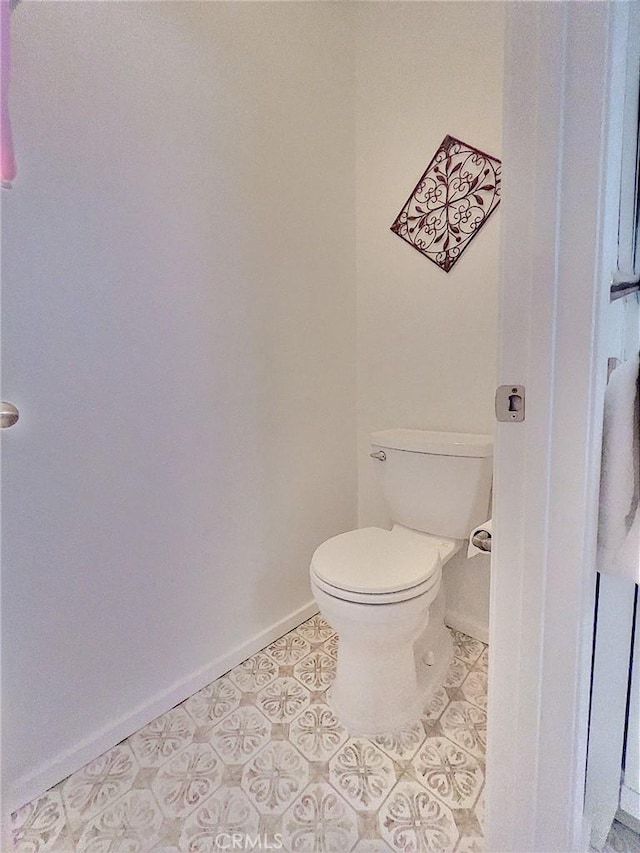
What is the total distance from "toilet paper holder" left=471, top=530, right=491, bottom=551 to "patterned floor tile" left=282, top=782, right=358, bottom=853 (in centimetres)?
70

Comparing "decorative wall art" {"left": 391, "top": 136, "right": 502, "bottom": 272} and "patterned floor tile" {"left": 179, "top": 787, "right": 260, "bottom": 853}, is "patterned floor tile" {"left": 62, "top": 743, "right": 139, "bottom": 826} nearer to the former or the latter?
"patterned floor tile" {"left": 179, "top": 787, "right": 260, "bottom": 853}

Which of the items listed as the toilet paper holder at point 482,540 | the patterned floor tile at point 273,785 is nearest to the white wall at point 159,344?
the patterned floor tile at point 273,785

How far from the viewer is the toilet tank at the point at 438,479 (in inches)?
53.3

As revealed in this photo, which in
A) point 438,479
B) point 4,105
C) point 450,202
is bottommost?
point 438,479

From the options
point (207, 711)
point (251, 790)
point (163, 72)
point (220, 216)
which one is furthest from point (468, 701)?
point (163, 72)

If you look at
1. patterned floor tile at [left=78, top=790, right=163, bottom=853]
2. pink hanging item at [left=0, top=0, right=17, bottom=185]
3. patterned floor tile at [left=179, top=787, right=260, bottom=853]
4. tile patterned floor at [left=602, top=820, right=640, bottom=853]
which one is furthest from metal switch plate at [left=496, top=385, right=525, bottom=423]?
patterned floor tile at [left=78, top=790, right=163, bottom=853]

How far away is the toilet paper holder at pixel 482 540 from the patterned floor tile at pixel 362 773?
0.69 metres

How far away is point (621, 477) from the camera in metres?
0.63

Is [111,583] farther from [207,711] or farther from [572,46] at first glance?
[572,46]

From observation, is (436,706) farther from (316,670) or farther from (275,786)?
(275,786)

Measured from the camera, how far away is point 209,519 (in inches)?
54.2

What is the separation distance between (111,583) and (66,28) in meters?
1.36

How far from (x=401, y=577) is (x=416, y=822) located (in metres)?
0.51

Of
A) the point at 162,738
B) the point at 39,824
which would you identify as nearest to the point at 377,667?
the point at 162,738
